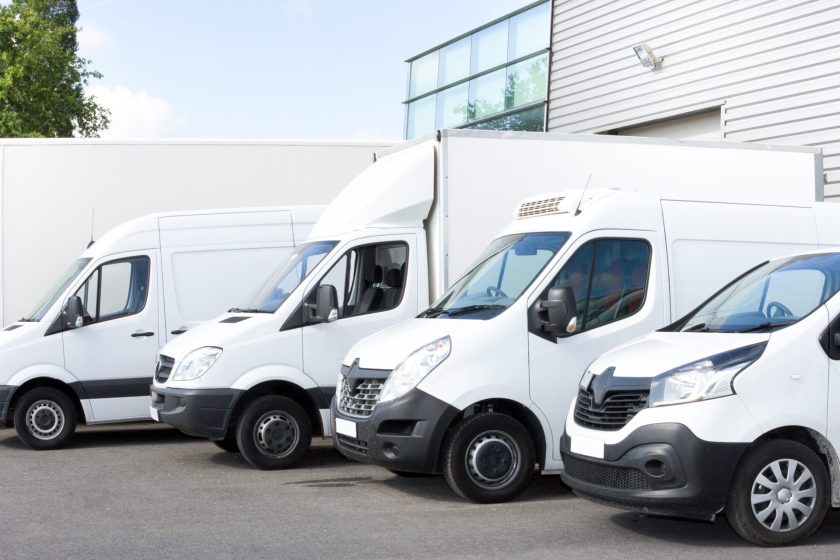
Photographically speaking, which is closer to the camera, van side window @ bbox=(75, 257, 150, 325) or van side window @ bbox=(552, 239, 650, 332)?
van side window @ bbox=(552, 239, 650, 332)

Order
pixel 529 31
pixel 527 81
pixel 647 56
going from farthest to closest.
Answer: pixel 529 31
pixel 527 81
pixel 647 56

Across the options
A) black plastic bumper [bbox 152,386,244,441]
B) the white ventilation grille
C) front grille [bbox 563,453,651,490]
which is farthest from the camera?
black plastic bumper [bbox 152,386,244,441]

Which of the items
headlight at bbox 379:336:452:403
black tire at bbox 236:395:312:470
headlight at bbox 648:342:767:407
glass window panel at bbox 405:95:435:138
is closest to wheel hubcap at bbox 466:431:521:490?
headlight at bbox 379:336:452:403

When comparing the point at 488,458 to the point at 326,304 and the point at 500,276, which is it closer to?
the point at 500,276

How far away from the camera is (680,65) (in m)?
16.6

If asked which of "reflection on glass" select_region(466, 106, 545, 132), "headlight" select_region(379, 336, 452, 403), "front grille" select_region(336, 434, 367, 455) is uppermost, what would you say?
"reflection on glass" select_region(466, 106, 545, 132)

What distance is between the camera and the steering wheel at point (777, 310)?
6848 millimetres

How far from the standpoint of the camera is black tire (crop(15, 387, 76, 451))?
1152cm

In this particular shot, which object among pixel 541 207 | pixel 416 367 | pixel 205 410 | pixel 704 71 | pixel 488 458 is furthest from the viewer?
pixel 704 71

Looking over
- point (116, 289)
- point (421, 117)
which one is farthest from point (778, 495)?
point (421, 117)

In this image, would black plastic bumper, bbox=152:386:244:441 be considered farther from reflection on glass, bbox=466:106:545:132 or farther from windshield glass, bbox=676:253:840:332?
reflection on glass, bbox=466:106:545:132

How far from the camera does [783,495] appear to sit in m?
6.43

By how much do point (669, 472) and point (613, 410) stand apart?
567 mm

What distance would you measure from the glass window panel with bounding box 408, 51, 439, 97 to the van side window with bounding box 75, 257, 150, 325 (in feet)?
43.4
